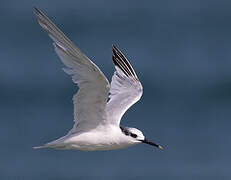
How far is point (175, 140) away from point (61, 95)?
3.04m

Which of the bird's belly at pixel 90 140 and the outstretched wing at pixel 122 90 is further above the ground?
the outstretched wing at pixel 122 90

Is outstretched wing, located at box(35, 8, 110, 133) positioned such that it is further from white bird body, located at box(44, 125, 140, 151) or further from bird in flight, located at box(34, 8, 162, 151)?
white bird body, located at box(44, 125, 140, 151)

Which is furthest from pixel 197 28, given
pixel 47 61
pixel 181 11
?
pixel 47 61

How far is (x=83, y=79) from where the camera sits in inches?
366

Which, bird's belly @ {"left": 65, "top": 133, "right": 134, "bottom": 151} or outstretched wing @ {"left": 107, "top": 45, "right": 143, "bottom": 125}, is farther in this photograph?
outstretched wing @ {"left": 107, "top": 45, "right": 143, "bottom": 125}

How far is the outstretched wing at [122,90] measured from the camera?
10898 mm

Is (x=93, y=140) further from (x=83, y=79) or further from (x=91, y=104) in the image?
(x=83, y=79)

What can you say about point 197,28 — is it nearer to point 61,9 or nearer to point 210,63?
point 210,63

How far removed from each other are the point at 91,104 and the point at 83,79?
20.3 inches

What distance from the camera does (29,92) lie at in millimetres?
18031

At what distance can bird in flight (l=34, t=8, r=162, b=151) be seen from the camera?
8930mm

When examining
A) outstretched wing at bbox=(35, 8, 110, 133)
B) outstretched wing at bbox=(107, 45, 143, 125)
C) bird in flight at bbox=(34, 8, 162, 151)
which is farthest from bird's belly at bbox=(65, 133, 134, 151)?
outstretched wing at bbox=(107, 45, 143, 125)

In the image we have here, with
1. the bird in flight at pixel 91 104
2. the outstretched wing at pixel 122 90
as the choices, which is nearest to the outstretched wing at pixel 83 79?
the bird in flight at pixel 91 104

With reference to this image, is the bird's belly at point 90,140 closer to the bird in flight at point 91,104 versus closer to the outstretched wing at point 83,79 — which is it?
the bird in flight at point 91,104
